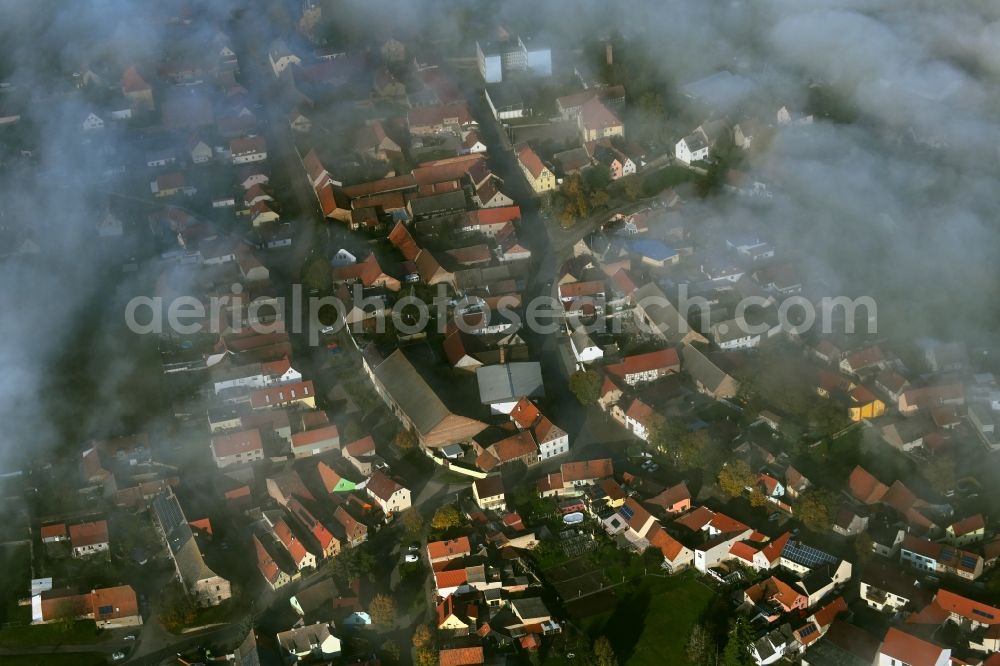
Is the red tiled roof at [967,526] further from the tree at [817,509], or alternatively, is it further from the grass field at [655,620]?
the grass field at [655,620]

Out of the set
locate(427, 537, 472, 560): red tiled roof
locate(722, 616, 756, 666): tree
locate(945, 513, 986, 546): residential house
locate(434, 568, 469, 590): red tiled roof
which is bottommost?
locate(722, 616, 756, 666): tree

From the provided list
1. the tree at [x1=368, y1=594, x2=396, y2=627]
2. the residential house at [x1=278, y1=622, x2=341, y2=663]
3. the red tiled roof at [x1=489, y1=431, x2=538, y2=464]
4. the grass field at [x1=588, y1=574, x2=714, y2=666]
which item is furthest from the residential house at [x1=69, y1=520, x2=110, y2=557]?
the grass field at [x1=588, y1=574, x2=714, y2=666]

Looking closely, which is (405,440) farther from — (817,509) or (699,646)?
(817,509)

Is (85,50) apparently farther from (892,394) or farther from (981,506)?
(981,506)

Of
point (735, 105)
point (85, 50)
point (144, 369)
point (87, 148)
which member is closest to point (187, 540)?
point (144, 369)

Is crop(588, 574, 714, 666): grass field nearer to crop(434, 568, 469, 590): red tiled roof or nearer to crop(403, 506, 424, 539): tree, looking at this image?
crop(434, 568, 469, 590): red tiled roof

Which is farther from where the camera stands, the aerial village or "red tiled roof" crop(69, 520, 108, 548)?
"red tiled roof" crop(69, 520, 108, 548)
